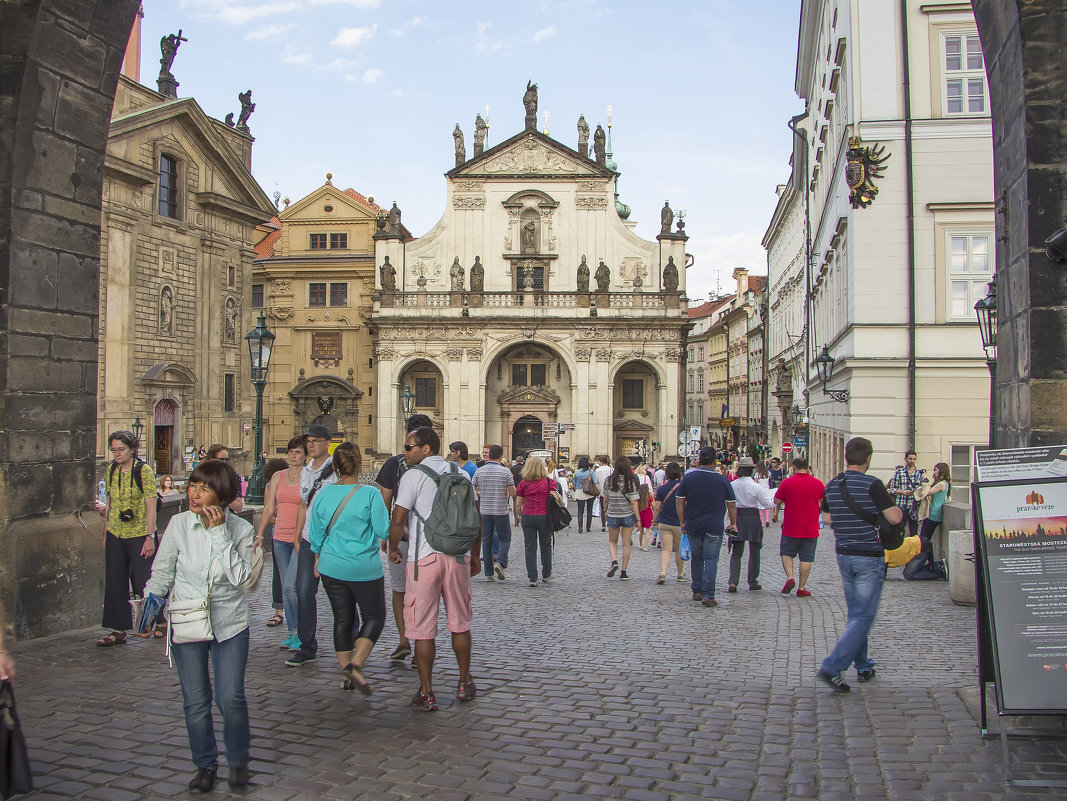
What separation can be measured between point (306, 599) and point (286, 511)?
35.1 inches

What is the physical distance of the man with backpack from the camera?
6.27m

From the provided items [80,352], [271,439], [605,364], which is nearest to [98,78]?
[80,352]

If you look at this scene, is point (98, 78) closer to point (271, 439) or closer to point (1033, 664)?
point (1033, 664)

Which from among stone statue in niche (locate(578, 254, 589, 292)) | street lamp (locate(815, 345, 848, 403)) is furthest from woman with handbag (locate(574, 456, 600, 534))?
stone statue in niche (locate(578, 254, 589, 292))

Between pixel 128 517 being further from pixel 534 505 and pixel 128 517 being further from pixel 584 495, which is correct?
pixel 584 495

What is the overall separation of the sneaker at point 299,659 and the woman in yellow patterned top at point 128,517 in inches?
65.7

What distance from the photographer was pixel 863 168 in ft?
60.4

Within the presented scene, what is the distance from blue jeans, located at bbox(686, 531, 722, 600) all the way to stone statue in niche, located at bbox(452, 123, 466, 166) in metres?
41.9

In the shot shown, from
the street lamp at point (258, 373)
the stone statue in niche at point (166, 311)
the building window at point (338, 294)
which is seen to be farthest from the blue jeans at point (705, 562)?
the building window at point (338, 294)

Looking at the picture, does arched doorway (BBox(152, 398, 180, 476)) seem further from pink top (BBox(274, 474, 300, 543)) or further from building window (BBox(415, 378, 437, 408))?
pink top (BBox(274, 474, 300, 543))

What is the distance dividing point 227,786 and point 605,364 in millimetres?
43476

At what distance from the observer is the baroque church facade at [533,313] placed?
157ft

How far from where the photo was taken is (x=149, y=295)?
31344 mm

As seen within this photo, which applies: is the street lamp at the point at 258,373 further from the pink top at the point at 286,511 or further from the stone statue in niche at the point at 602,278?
the stone statue in niche at the point at 602,278
